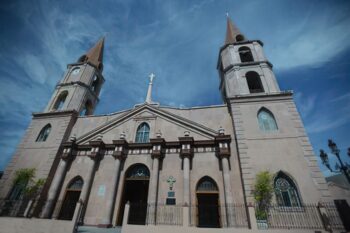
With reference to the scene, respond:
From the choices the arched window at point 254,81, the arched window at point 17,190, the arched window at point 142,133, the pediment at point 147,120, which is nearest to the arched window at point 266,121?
the arched window at point 254,81

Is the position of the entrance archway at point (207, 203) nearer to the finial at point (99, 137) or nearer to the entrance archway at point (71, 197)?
the finial at point (99, 137)

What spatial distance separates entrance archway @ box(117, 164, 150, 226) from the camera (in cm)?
1359

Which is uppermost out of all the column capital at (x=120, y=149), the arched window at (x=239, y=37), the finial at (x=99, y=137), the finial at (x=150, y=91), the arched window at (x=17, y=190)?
the arched window at (x=239, y=37)

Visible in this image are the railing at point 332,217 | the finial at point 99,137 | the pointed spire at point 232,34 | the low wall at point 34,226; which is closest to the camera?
the railing at point 332,217

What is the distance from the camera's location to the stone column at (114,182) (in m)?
12.6

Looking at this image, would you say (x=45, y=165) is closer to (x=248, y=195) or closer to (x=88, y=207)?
(x=88, y=207)

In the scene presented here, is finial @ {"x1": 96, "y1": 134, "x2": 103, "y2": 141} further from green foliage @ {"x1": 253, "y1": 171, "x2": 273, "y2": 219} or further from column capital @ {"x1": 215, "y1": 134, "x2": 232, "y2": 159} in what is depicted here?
green foliage @ {"x1": 253, "y1": 171, "x2": 273, "y2": 219}

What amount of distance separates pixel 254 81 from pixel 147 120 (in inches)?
483

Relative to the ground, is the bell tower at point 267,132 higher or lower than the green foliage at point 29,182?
higher

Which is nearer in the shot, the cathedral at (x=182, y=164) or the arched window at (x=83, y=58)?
the cathedral at (x=182, y=164)

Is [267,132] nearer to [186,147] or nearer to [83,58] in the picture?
[186,147]

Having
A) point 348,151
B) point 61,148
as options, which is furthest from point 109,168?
point 348,151

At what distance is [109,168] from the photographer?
15172 mm

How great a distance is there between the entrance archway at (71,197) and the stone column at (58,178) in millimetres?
759
